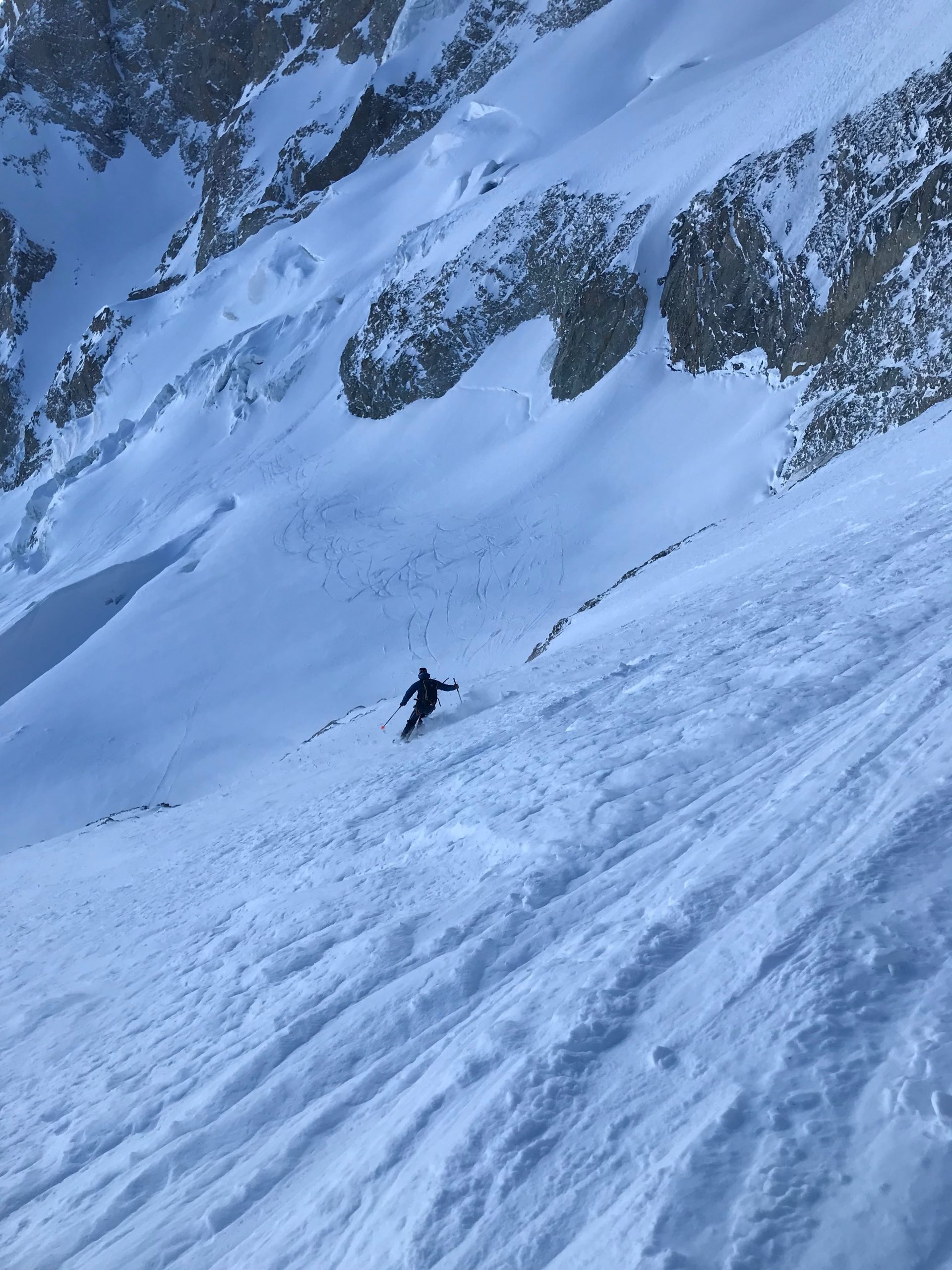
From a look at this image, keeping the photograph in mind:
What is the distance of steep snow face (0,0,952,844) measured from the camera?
23266mm

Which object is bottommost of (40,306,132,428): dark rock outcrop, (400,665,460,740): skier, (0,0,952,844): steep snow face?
(400,665,460,740): skier

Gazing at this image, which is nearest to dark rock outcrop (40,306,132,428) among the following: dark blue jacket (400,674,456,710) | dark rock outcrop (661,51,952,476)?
dark rock outcrop (661,51,952,476)

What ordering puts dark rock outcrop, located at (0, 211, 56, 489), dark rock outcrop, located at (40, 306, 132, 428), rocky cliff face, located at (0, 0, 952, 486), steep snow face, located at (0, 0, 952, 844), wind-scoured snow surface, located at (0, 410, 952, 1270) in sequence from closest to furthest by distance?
wind-scoured snow surface, located at (0, 410, 952, 1270) < rocky cliff face, located at (0, 0, 952, 486) < steep snow face, located at (0, 0, 952, 844) < dark rock outcrop, located at (40, 306, 132, 428) < dark rock outcrop, located at (0, 211, 56, 489)

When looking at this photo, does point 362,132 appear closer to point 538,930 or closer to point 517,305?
point 517,305

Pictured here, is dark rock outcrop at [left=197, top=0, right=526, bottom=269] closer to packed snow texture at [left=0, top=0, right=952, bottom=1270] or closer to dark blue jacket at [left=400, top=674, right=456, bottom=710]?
packed snow texture at [left=0, top=0, right=952, bottom=1270]

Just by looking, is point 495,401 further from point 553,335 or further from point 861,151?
point 861,151

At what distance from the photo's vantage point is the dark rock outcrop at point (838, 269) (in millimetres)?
20219

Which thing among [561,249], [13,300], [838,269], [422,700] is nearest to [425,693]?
[422,700]

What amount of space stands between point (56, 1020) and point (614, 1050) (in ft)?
14.8

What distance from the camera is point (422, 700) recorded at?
38.5 feet

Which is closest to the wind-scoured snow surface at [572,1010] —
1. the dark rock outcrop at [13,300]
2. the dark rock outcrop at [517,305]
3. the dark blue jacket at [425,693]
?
the dark blue jacket at [425,693]

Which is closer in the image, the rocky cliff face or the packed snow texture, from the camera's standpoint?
the packed snow texture

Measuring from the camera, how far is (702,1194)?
101 inches

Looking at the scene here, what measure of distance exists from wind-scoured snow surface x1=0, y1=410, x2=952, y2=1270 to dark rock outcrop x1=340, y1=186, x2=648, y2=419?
23.8m
